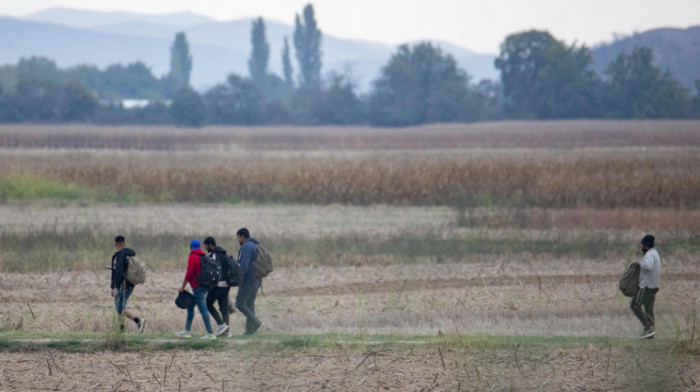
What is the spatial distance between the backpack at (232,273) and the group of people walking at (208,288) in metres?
0.03

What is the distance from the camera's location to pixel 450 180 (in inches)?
1344

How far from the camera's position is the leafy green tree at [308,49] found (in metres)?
128

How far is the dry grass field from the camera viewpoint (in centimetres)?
1096

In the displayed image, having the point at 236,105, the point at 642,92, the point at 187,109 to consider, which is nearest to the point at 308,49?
the point at 236,105

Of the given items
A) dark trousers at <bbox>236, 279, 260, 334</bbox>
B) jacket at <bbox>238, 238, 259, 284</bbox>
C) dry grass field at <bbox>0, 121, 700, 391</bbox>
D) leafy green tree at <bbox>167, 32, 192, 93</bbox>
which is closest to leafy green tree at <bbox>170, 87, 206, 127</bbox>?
dry grass field at <bbox>0, 121, 700, 391</bbox>

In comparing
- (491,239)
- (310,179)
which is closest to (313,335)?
(491,239)

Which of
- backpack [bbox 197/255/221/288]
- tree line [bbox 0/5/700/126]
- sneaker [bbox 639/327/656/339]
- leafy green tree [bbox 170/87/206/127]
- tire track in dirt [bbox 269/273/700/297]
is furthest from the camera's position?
leafy green tree [bbox 170/87/206/127]

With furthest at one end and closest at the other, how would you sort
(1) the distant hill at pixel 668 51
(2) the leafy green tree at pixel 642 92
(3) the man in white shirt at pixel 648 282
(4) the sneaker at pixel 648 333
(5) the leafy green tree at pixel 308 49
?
(1) the distant hill at pixel 668 51 → (5) the leafy green tree at pixel 308 49 → (2) the leafy green tree at pixel 642 92 → (4) the sneaker at pixel 648 333 → (3) the man in white shirt at pixel 648 282

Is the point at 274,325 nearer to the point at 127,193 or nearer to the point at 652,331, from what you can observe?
the point at 652,331

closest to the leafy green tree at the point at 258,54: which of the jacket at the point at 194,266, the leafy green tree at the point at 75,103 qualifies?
the leafy green tree at the point at 75,103

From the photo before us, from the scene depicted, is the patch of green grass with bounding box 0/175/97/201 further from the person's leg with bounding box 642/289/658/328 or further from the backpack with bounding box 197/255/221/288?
the person's leg with bounding box 642/289/658/328

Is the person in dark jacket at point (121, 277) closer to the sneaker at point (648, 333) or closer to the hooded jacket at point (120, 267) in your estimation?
the hooded jacket at point (120, 267)

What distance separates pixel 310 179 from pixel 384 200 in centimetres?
315

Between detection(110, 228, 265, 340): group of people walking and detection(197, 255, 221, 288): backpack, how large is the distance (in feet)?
0.15
